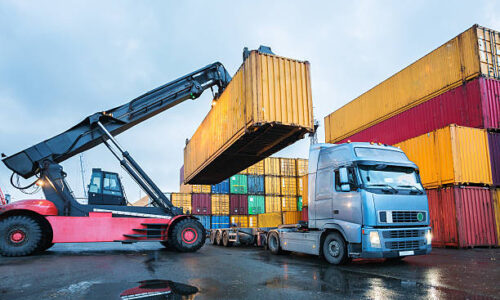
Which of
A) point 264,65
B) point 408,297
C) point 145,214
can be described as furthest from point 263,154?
point 408,297

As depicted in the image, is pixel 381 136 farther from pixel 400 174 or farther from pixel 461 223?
pixel 400 174

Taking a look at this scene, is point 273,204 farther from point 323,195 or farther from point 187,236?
point 323,195

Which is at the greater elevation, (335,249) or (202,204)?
(202,204)

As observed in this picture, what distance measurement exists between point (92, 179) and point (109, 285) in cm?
815

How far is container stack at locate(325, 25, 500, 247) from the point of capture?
12.8m

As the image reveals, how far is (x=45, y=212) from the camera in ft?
36.2

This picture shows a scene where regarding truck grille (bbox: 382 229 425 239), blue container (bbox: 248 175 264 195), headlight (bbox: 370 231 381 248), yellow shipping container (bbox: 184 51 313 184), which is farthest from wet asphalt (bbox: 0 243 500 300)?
blue container (bbox: 248 175 264 195)

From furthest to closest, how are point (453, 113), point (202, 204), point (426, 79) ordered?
point (202, 204) < point (426, 79) < point (453, 113)

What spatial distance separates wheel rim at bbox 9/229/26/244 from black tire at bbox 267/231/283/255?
804cm

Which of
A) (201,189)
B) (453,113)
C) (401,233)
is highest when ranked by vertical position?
(453,113)

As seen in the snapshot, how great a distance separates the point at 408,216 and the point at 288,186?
2438cm

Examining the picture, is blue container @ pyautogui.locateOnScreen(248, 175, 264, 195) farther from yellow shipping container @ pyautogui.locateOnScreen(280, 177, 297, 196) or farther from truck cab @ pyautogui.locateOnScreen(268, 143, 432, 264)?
truck cab @ pyautogui.locateOnScreen(268, 143, 432, 264)

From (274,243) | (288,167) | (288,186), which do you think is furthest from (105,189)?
(288,167)

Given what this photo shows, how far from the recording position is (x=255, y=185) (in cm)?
3092
